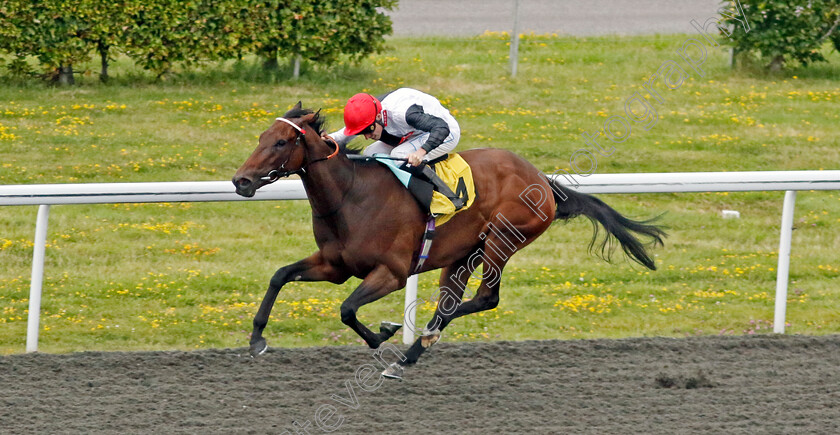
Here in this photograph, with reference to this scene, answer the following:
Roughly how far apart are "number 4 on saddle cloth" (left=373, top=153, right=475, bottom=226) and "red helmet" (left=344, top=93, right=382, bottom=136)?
0.69ft

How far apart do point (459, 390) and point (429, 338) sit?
1.15 ft

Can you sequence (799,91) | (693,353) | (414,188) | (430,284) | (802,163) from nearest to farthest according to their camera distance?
(414,188) → (693,353) → (430,284) → (802,163) → (799,91)

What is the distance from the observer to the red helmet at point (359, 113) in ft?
15.2

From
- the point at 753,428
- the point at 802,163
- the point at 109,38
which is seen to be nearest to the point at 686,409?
the point at 753,428

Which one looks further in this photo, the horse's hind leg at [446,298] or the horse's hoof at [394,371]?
the horse's hind leg at [446,298]

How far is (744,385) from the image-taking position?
193 inches

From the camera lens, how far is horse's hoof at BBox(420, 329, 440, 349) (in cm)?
510

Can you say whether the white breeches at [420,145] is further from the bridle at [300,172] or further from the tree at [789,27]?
the tree at [789,27]

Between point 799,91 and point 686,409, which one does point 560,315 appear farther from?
point 799,91

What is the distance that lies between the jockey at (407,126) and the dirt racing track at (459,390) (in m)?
0.91

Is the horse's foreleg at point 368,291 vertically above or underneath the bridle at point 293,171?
underneath

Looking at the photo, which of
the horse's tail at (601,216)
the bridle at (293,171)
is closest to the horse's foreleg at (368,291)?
the bridle at (293,171)

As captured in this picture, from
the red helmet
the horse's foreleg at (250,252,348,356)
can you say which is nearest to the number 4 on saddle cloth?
the red helmet

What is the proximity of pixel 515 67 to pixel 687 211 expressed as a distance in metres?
3.57
